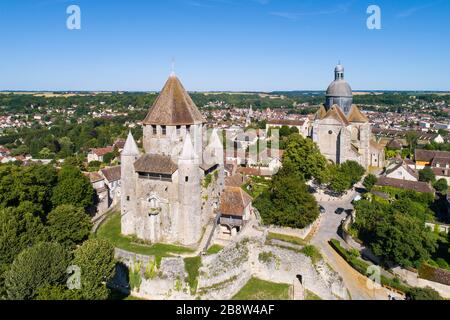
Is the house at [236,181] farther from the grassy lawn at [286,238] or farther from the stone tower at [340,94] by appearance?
the stone tower at [340,94]

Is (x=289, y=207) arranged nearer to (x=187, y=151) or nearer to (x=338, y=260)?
(x=338, y=260)

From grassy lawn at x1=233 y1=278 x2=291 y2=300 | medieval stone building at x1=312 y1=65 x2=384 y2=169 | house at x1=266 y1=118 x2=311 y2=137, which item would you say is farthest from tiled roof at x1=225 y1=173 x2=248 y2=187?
house at x1=266 y1=118 x2=311 y2=137

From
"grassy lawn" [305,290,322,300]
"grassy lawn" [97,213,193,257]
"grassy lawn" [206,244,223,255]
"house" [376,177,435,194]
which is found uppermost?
"house" [376,177,435,194]

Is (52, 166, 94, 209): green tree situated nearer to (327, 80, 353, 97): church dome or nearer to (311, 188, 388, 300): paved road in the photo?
(311, 188, 388, 300): paved road

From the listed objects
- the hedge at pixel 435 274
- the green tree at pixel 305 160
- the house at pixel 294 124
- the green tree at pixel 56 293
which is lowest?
the hedge at pixel 435 274

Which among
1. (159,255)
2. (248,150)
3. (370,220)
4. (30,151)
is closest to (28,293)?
(159,255)

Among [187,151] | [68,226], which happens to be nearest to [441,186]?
[187,151]

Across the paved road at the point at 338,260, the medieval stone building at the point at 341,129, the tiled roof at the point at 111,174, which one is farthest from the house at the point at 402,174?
the tiled roof at the point at 111,174
